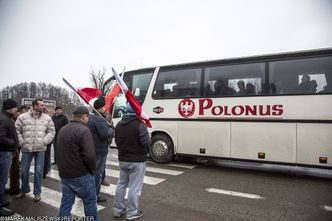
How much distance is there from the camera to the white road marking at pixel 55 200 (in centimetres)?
458

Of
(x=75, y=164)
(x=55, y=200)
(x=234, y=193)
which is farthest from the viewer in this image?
(x=234, y=193)

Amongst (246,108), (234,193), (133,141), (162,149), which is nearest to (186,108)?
(162,149)

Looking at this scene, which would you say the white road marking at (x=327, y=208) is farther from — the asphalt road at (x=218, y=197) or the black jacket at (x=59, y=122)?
the black jacket at (x=59, y=122)

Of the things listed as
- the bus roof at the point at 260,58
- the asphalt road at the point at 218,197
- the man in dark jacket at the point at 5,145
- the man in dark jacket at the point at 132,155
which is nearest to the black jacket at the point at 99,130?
the man in dark jacket at the point at 132,155

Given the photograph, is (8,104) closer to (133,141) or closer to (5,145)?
(5,145)

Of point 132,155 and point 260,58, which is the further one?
point 260,58

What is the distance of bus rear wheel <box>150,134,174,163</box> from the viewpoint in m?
8.79

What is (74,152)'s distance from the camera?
3344 millimetres

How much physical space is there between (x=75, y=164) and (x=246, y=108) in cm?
550

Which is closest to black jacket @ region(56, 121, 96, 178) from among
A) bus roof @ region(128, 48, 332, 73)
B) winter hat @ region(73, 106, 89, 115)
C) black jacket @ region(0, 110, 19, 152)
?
winter hat @ region(73, 106, 89, 115)

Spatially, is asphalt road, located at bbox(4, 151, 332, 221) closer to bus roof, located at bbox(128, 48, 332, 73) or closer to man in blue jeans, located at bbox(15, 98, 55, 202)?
man in blue jeans, located at bbox(15, 98, 55, 202)

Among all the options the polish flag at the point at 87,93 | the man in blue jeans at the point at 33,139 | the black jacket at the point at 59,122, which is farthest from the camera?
the black jacket at the point at 59,122

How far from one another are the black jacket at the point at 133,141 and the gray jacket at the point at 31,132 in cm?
202

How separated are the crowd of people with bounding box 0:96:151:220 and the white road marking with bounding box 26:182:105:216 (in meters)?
0.22
